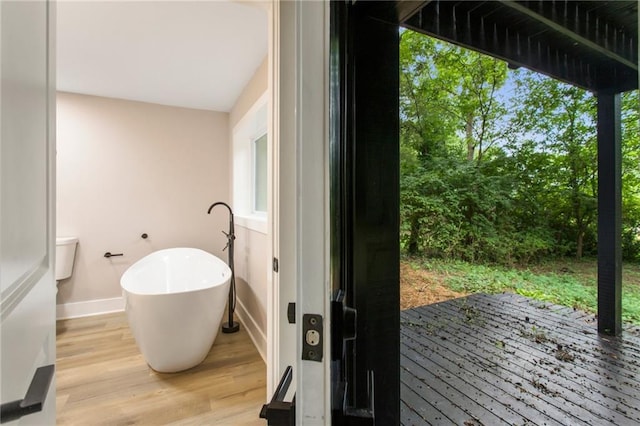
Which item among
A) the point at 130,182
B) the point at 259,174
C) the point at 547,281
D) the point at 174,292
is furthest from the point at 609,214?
the point at 130,182

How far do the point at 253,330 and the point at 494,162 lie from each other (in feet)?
7.54

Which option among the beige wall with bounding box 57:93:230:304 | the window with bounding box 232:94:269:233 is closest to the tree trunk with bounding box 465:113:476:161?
the window with bounding box 232:94:269:233

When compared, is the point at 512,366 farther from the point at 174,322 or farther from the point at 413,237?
A: the point at 174,322

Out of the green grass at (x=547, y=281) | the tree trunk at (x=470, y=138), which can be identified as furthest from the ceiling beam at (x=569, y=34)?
the green grass at (x=547, y=281)

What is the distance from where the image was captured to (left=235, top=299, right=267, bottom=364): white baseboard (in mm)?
2146

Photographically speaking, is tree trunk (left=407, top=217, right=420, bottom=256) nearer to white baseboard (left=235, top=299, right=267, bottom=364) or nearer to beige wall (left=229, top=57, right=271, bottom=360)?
beige wall (left=229, top=57, right=271, bottom=360)

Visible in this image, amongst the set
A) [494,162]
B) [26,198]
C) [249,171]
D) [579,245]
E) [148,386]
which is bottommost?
[148,386]

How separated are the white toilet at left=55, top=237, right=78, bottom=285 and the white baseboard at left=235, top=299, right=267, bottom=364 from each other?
67.6 inches

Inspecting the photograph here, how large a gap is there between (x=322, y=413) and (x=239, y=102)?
302 centimetres

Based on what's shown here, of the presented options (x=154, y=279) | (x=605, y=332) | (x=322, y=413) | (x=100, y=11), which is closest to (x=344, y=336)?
(x=322, y=413)

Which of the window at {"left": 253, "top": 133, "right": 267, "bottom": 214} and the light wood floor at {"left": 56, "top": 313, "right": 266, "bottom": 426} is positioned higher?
the window at {"left": 253, "top": 133, "right": 267, "bottom": 214}

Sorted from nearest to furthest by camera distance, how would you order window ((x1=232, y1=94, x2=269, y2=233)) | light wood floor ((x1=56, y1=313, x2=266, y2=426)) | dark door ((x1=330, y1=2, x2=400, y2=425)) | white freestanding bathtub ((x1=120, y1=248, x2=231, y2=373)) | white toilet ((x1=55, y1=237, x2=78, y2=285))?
dark door ((x1=330, y1=2, x2=400, y2=425)) < light wood floor ((x1=56, y1=313, x2=266, y2=426)) < white freestanding bathtub ((x1=120, y1=248, x2=231, y2=373)) < white toilet ((x1=55, y1=237, x2=78, y2=285)) < window ((x1=232, y1=94, x2=269, y2=233))

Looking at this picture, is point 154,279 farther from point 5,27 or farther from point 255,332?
point 5,27

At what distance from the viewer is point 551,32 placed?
78cm
